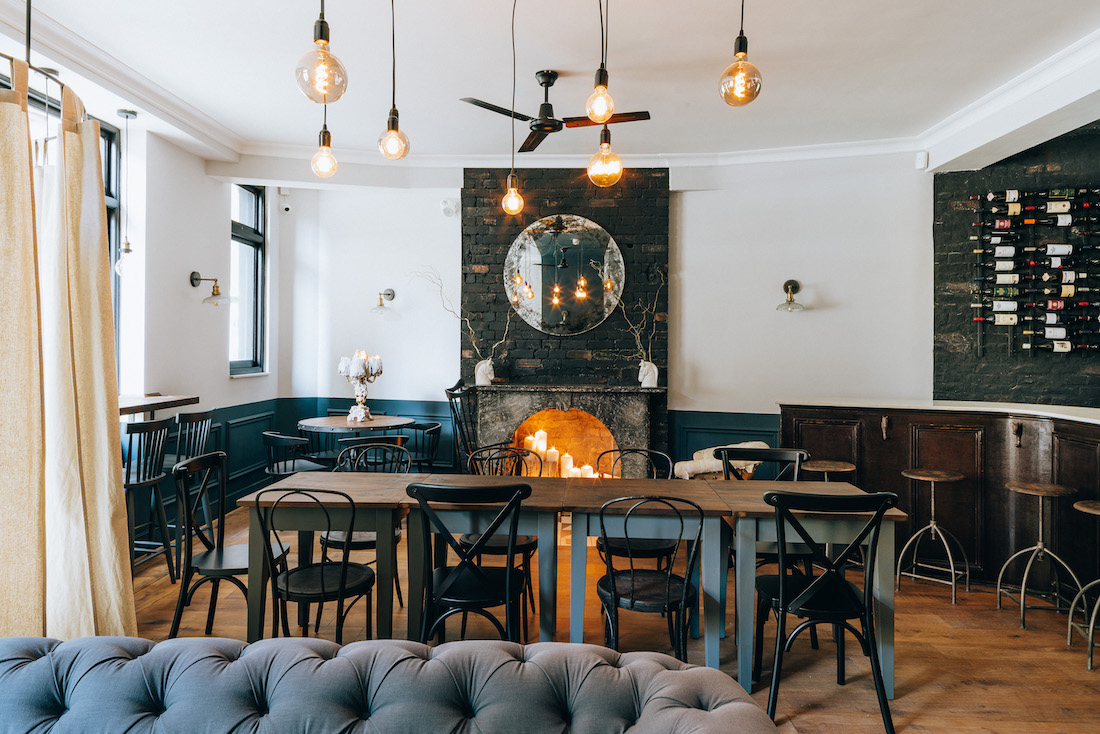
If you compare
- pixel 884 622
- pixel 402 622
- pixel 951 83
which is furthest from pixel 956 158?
pixel 402 622

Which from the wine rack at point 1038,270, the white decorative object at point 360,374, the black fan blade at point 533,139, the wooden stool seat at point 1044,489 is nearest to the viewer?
the wooden stool seat at point 1044,489

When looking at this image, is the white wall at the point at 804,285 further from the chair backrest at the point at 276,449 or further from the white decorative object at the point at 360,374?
the chair backrest at the point at 276,449

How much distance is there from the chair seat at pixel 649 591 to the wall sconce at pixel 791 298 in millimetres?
3312

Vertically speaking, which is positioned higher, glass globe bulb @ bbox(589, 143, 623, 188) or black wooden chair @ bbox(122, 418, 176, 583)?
glass globe bulb @ bbox(589, 143, 623, 188)

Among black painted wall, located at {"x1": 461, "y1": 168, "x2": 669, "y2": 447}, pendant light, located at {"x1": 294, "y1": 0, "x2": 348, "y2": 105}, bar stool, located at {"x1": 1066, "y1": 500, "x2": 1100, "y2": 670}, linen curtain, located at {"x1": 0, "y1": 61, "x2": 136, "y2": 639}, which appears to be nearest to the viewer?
linen curtain, located at {"x1": 0, "y1": 61, "x2": 136, "y2": 639}

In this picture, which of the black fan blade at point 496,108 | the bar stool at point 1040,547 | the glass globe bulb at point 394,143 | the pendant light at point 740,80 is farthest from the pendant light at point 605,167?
the bar stool at point 1040,547

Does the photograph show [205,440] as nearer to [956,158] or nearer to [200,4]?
[200,4]

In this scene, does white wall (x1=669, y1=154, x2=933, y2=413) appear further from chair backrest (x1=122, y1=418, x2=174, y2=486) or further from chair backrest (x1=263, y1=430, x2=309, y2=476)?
chair backrest (x1=122, y1=418, x2=174, y2=486)

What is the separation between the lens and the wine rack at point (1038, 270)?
459cm

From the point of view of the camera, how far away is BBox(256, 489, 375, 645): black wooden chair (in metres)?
2.67

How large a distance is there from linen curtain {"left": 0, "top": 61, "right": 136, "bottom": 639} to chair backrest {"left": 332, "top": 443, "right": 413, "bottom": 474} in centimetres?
160

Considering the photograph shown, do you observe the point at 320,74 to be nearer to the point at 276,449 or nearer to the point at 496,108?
the point at 496,108

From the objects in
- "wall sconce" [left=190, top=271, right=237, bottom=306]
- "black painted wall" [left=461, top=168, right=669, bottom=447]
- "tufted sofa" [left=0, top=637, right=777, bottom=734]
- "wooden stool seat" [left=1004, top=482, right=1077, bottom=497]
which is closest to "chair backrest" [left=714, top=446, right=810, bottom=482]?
"wooden stool seat" [left=1004, top=482, right=1077, bottom=497]

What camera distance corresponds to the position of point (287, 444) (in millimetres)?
4613
